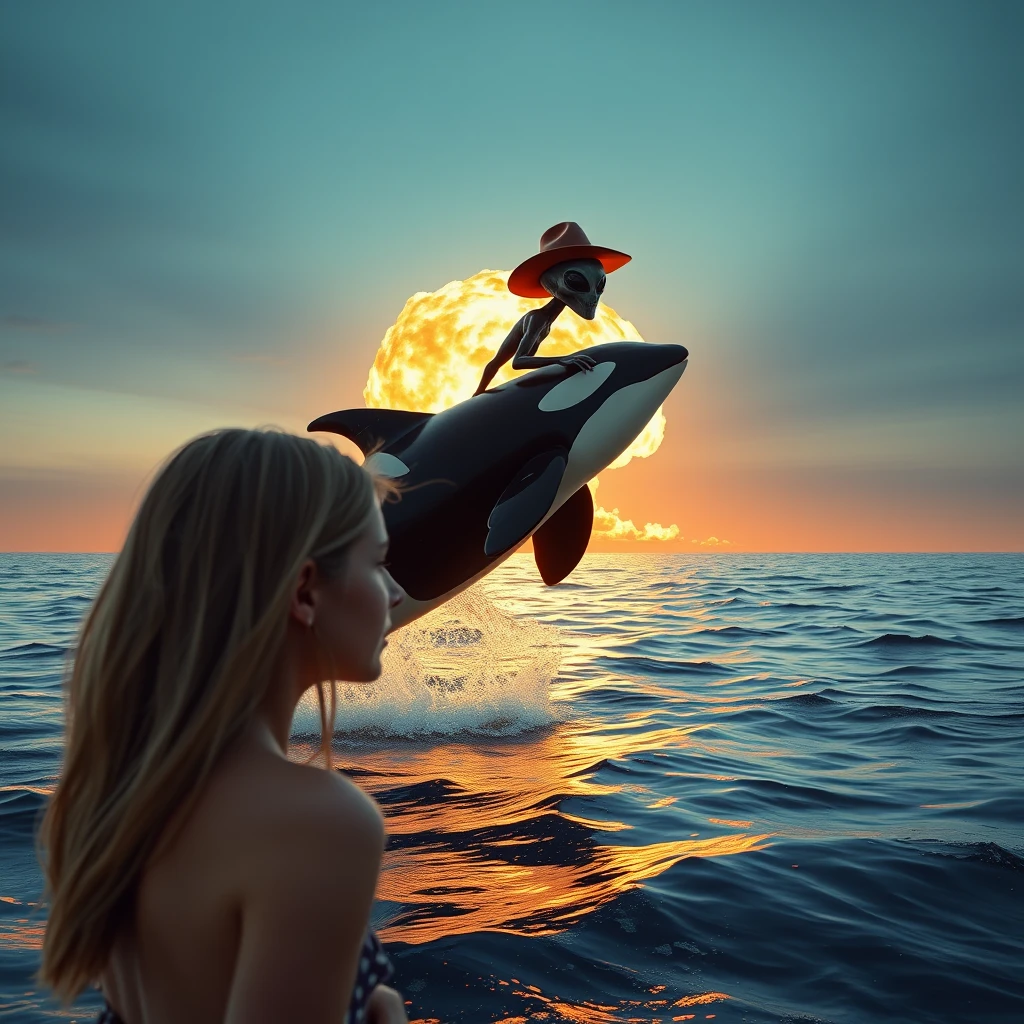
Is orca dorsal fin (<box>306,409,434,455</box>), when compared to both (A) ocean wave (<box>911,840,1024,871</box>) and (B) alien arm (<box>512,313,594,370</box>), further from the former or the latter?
(A) ocean wave (<box>911,840,1024,871</box>)

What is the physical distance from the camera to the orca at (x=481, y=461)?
6812 mm

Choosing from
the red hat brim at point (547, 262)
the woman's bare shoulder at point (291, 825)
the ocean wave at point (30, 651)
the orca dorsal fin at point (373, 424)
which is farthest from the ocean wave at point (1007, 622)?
the woman's bare shoulder at point (291, 825)

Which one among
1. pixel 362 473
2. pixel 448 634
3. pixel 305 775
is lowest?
pixel 448 634

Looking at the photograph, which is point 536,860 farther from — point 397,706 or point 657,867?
point 397,706

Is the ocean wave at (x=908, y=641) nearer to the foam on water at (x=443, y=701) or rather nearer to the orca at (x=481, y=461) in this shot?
the foam on water at (x=443, y=701)

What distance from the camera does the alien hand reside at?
303 inches

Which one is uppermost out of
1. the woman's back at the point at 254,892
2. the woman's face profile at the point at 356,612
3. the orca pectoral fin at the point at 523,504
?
the orca pectoral fin at the point at 523,504

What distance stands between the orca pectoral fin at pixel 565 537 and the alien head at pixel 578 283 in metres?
1.79

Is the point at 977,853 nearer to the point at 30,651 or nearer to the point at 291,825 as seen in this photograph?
the point at 291,825

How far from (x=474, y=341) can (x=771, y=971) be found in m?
7.37

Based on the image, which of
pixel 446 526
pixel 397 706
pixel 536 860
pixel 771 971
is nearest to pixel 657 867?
pixel 536 860

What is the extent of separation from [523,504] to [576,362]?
4.95 ft

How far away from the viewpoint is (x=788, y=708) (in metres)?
11.8

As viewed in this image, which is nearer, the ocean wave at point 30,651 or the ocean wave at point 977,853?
the ocean wave at point 977,853
